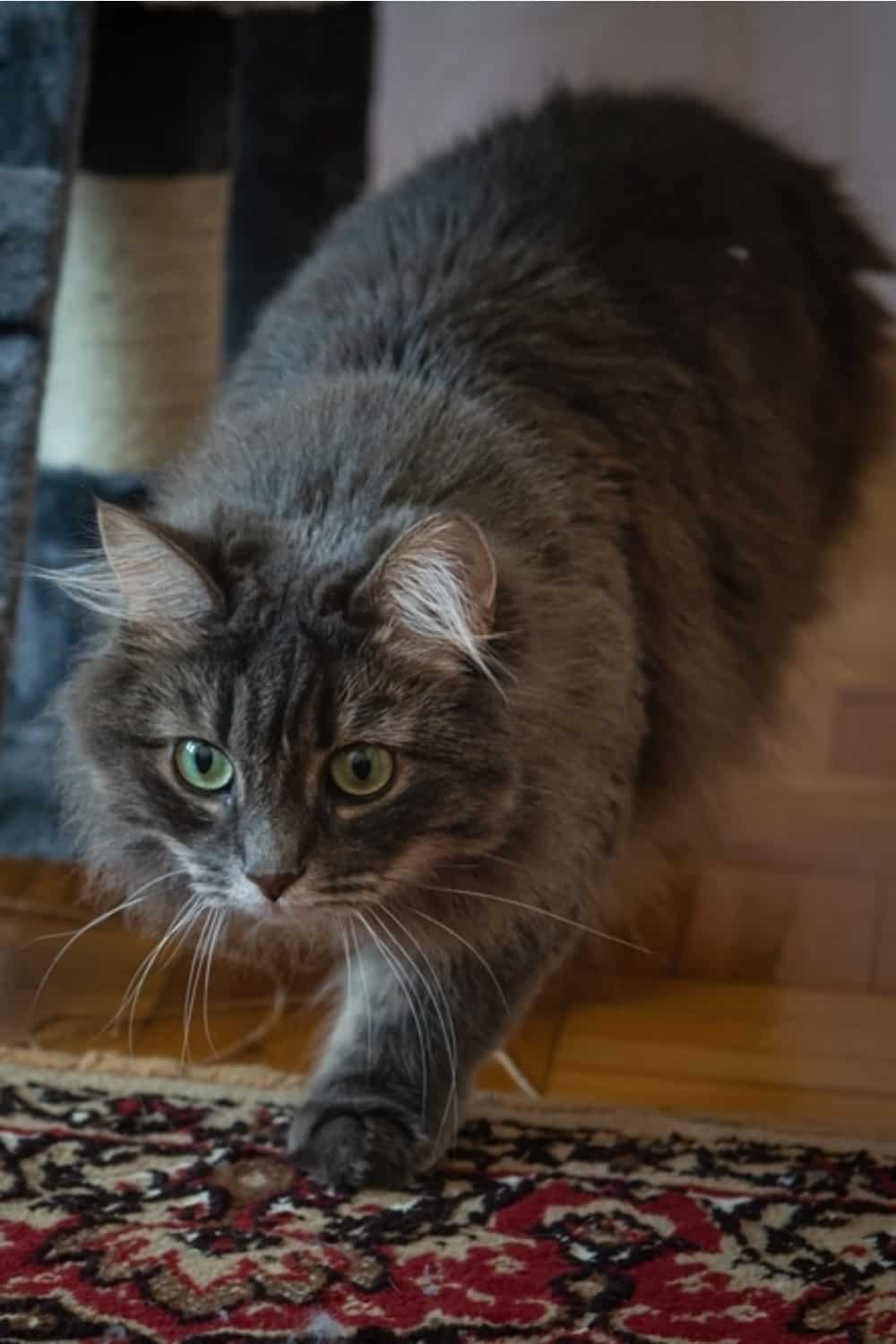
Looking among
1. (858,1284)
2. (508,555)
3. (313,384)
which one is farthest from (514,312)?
(858,1284)

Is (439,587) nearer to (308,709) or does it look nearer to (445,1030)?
(308,709)

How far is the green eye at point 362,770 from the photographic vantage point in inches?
54.7

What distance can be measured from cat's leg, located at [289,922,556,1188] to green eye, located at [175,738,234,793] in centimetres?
23

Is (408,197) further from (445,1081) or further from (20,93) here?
(445,1081)

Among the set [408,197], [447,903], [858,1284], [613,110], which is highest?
[613,110]

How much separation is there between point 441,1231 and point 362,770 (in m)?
0.39

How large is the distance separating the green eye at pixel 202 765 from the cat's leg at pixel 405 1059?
0.23 m

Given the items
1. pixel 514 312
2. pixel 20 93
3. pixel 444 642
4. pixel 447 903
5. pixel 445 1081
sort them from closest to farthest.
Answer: pixel 444 642, pixel 447 903, pixel 445 1081, pixel 514 312, pixel 20 93

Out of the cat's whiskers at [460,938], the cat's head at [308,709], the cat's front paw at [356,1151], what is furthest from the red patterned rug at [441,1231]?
the cat's head at [308,709]

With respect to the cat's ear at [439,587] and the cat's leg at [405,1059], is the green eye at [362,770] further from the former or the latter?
the cat's leg at [405,1059]

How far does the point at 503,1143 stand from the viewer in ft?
5.41

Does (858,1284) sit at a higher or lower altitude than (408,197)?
lower

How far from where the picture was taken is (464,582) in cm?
136

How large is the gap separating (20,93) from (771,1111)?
49.3 inches
